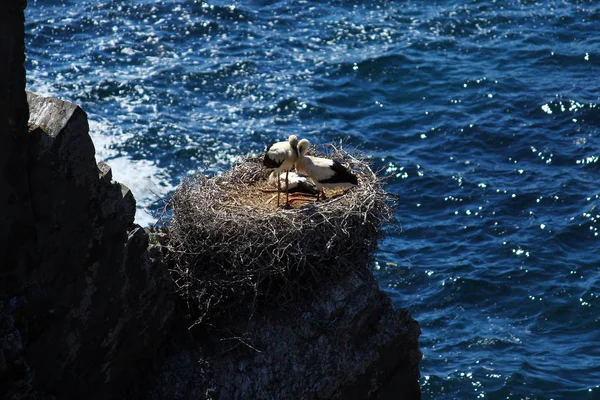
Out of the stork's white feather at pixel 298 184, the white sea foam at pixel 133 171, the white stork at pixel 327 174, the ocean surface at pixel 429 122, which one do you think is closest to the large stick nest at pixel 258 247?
the white stork at pixel 327 174

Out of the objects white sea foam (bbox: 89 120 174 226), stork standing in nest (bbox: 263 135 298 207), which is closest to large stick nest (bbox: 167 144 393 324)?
stork standing in nest (bbox: 263 135 298 207)

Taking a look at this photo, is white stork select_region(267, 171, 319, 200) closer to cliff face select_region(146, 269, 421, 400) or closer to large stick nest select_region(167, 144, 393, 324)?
large stick nest select_region(167, 144, 393, 324)

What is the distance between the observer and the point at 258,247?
30.5 ft

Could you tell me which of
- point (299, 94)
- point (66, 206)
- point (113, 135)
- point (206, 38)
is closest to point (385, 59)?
point (299, 94)

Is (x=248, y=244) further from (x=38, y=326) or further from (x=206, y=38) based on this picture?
(x=206, y=38)

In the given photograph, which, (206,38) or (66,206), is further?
(206,38)

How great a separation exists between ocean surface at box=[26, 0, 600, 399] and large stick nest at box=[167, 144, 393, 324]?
3.45 m

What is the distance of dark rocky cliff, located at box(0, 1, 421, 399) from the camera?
7.43 m

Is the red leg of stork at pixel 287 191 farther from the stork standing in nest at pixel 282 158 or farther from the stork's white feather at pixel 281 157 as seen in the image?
the stork's white feather at pixel 281 157

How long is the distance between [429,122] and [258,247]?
1191 cm

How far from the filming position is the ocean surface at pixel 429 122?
603 inches

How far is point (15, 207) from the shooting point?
7.40m

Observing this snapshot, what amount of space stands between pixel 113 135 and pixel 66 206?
12118mm

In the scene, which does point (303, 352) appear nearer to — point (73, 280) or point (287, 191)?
point (287, 191)
